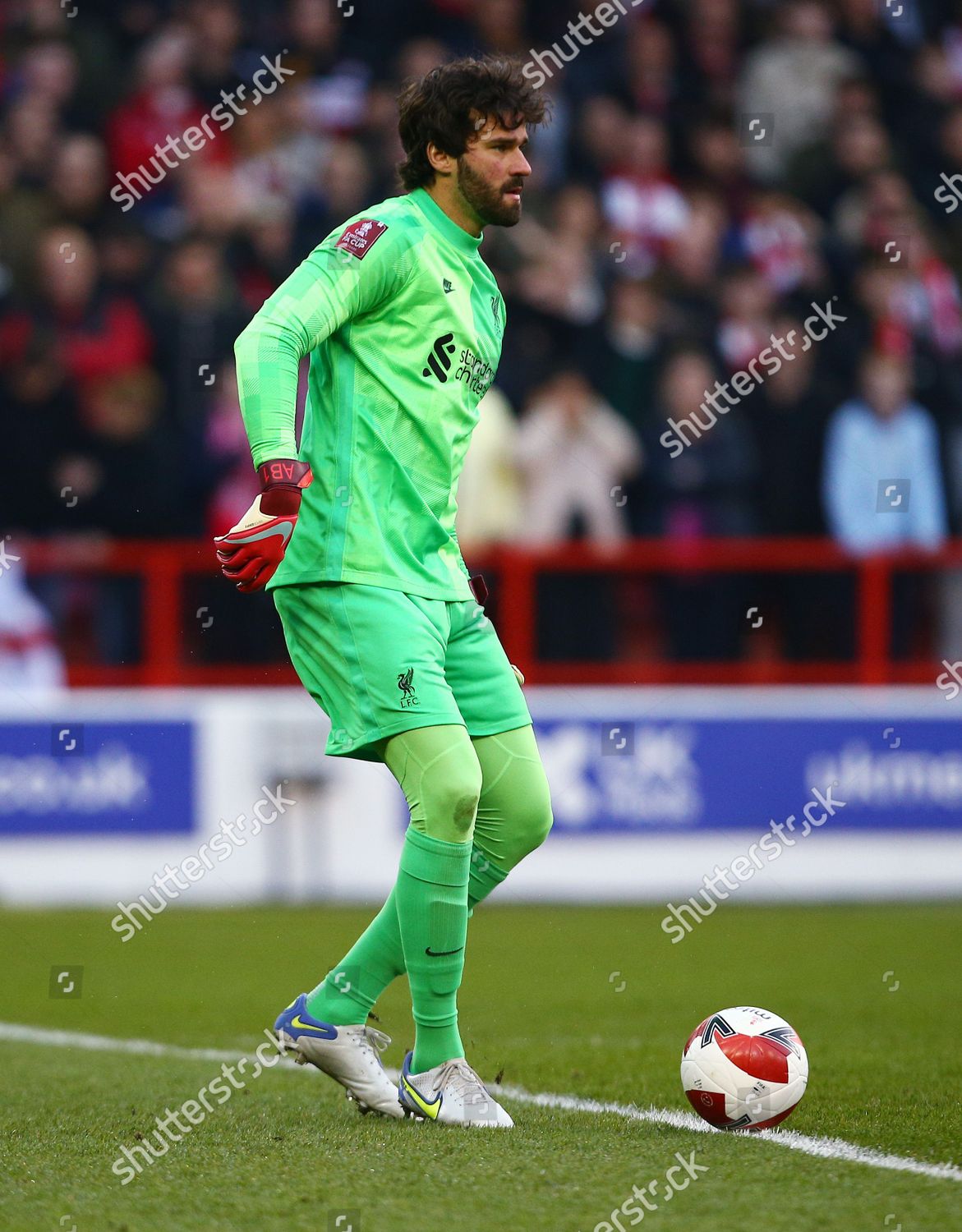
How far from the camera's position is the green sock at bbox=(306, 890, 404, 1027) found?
464cm

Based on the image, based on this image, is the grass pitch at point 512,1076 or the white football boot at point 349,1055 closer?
the grass pitch at point 512,1076

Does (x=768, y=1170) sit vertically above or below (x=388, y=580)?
below

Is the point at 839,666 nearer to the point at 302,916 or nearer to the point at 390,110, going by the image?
the point at 302,916

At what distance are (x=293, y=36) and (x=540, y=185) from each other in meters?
2.08

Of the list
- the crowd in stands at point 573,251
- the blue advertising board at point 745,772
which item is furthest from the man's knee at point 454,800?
the blue advertising board at point 745,772

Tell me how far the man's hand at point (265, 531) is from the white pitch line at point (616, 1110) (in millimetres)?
1591

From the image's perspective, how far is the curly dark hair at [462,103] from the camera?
4.52 m

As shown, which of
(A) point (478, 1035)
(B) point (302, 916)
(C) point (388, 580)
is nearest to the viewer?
(C) point (388, 580)

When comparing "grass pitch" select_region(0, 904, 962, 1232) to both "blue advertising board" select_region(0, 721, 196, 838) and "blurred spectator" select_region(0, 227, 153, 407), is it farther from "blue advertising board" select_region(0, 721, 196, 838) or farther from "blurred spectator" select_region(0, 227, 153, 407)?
"blurred spectator" select_region(0, 227, 153, 407)

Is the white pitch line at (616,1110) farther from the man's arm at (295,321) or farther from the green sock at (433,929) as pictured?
the man's arm at (295,321)

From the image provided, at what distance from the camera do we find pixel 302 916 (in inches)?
383

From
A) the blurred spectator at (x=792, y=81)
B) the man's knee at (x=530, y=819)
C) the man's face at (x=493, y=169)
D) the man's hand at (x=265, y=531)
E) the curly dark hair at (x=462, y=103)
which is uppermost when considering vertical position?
the blurred spectator at (x=792, y=81)

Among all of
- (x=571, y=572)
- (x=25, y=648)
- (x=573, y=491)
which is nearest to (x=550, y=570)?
(x=571, y=572)

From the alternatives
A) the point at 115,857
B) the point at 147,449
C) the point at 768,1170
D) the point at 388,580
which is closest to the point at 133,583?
the point at 147,449
